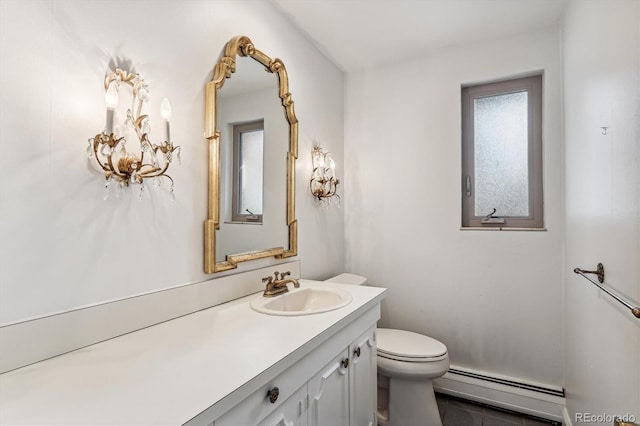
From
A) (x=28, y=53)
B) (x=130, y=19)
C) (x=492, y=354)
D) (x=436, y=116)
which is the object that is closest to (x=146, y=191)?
(x=28, y=53)

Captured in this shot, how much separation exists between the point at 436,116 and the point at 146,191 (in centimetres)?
195

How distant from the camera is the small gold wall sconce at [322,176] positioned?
221cm

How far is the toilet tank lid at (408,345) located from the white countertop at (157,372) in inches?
32.5

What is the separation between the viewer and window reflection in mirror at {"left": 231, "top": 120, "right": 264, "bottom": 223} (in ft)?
5.10

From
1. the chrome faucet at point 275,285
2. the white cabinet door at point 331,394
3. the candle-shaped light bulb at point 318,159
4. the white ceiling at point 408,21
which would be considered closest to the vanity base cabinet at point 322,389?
the white cabinet door at point 331,394

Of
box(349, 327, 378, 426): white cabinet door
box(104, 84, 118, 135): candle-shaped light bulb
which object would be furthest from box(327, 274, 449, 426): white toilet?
box(104, 84, 118, 135): candle-shaped light bulb

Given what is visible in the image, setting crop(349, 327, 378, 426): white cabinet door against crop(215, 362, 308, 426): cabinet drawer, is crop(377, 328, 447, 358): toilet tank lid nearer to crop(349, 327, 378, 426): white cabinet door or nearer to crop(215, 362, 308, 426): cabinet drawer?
crop(349, 327, 378, 426): white cabinet door

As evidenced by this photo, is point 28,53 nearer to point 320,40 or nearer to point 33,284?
point 33,284

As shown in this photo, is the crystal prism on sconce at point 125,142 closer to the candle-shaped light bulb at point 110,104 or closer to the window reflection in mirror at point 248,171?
the candle-shaped light bulb at point 110,104

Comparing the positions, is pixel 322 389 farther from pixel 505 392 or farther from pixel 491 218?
pixel 491 218

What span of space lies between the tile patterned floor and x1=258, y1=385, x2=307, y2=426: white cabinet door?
1343 millimetres

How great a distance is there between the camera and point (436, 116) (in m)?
2.32

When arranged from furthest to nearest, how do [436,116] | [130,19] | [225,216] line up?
[436,116] < [225,216] < [130,19]

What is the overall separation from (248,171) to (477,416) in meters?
2.01
